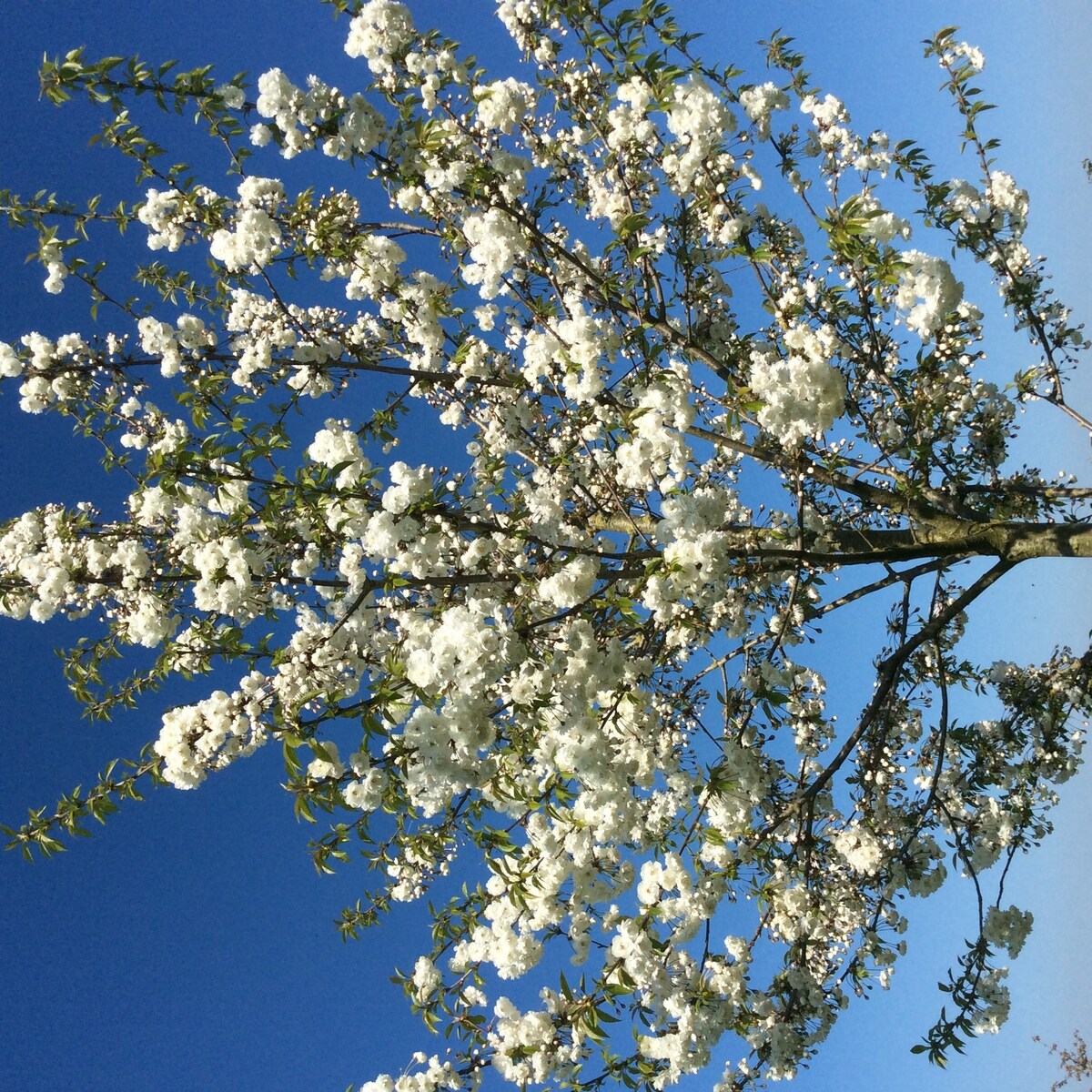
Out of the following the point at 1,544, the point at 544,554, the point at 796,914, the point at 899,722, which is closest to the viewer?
the point at 544,554

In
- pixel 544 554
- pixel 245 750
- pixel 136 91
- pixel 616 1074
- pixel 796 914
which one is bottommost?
pixel 616 1074

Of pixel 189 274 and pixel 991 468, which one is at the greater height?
pixel 189 274

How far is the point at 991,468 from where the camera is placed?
6391 millimetres

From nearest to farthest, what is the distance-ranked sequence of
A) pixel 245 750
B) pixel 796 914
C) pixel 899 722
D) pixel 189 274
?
pixel 245 750, pixel 796 914, pixel 189 274, pixel 899 722

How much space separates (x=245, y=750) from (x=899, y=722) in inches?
237

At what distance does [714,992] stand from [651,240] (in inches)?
204

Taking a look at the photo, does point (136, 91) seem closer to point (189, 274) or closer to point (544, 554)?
point (189, 274)

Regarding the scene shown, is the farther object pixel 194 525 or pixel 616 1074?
pixel 616 1074

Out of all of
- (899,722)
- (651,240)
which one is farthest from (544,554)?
(899,722)

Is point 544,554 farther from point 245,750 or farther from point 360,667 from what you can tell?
point 245,750

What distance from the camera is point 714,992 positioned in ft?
16.8

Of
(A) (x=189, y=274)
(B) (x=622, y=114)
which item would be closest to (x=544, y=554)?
(B) (x=622, y=114)

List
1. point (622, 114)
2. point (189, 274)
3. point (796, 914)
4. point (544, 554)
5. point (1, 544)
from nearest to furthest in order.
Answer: point (544, 554) < point (1, 544) < point (622, 114) < point (796, 914) < point (189, 274)

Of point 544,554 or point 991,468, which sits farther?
point 991,468
